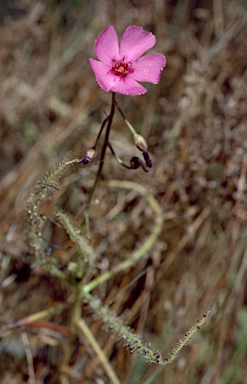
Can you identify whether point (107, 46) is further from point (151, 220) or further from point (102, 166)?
point (151, 220)

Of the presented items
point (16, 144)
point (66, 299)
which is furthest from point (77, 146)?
point (66, 299)

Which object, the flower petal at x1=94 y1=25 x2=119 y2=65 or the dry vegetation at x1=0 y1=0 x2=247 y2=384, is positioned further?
the dry vegetation at x1=0 y1=0 x2=247 y2=384

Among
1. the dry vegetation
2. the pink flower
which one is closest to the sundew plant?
the pink flower

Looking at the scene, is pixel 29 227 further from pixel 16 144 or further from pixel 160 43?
pixel 160 43

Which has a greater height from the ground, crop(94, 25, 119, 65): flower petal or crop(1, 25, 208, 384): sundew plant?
crop(94, 25, 119, 65): flower petal

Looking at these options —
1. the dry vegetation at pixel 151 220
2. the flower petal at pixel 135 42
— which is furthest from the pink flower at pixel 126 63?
the dry vegetation at pixel 151 220

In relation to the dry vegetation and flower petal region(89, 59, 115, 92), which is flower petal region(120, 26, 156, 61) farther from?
the dry vegetation
